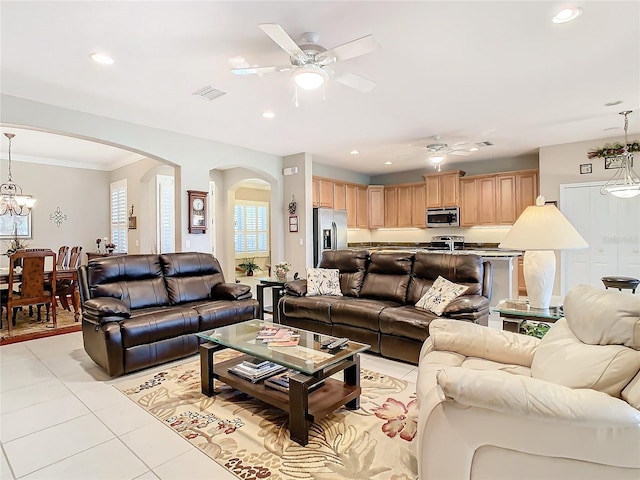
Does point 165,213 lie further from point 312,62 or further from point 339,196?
point 312,62

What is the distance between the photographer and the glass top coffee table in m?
2.15

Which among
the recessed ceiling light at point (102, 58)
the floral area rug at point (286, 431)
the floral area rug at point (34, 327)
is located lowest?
the floral area rug at point (286, 431)

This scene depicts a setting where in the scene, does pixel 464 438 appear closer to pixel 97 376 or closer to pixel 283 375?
A: pixel 283 375

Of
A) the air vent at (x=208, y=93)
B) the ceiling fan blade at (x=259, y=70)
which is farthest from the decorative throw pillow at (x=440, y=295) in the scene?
the air vent at (x=208, y=93)

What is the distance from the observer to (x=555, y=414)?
1.25 metres

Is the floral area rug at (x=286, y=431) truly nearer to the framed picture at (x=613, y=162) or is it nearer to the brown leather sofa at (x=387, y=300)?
the brown leather sofa at (x=387, y=300)

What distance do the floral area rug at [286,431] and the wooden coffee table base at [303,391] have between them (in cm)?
11

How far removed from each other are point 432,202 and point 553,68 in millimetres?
4666

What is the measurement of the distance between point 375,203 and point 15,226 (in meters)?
7.61

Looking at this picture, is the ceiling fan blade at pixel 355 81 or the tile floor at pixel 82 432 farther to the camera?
the ceiling fan blade at pixel 355 81

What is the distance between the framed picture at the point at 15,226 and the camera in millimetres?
6949

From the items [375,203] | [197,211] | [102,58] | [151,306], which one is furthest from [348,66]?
[375,203]

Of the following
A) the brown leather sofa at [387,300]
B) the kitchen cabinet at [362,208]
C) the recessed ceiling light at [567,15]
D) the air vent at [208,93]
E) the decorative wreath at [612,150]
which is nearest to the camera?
the recessed ceiling light at [567,15]

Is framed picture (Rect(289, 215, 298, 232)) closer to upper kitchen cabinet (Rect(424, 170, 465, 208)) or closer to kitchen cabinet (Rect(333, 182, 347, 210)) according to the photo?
kitchen cabinet (Rect(333, 182, 347, 210))
